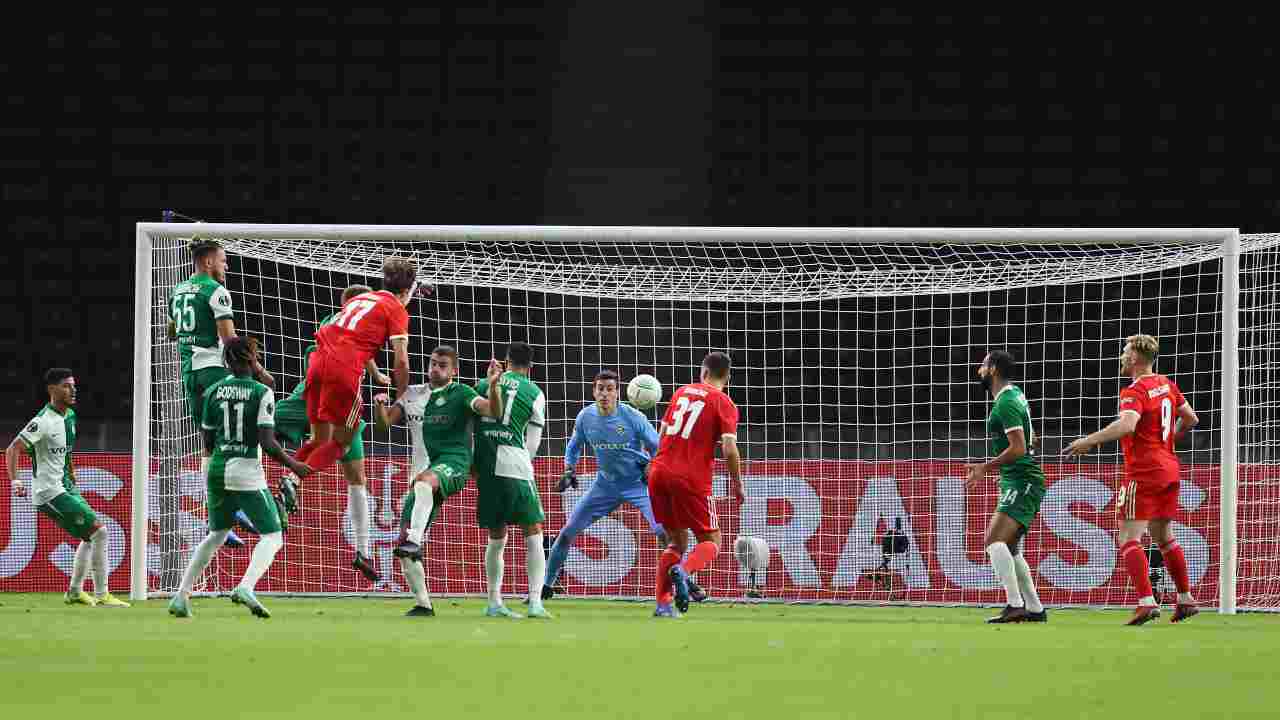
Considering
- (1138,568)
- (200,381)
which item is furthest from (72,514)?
(1138,568)

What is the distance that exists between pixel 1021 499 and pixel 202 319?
5.62 metres

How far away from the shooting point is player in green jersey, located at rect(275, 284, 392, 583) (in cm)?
952

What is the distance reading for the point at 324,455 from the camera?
9000 mm

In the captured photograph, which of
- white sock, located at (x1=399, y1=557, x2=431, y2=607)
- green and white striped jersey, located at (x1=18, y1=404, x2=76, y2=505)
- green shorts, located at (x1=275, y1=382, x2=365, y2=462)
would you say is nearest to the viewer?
white sock, located at (x1=399, y1=557, x2=431, y2=607)

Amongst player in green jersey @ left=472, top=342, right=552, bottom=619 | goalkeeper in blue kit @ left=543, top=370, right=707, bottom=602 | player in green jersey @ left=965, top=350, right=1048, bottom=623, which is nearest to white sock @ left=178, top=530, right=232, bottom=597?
player in green jersey @ left=472, top=342, right=552, bottom=619

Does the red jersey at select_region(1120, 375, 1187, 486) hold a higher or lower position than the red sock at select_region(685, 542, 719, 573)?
higher

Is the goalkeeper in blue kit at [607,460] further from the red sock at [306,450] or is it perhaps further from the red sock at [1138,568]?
the red sock at [1138,568]

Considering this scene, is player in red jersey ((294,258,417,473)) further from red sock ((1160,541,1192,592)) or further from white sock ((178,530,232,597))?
red sock ((1160,541,1192,592))

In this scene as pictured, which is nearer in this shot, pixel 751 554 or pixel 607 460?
pixel 607 460

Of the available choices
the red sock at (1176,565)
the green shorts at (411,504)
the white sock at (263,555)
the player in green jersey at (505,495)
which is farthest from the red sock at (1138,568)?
the white sock at (263,555)

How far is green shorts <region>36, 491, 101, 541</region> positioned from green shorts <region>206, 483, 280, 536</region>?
2589 millimetres

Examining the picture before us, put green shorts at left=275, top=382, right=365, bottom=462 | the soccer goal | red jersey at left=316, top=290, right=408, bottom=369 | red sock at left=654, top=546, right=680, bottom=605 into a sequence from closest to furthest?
1. red jersey at left=316, top=290, right=408, bottom=369
2. red sock at left=654, top=546, right=680, bottom=605
3. green shorts at left=275, top=382, right=365, bottom=462
4. the soccer goal

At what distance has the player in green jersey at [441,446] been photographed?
9109 millimetres

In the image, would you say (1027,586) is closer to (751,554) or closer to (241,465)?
(751,554)
